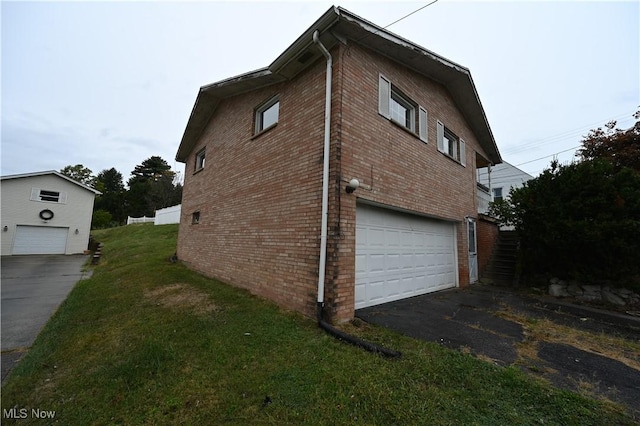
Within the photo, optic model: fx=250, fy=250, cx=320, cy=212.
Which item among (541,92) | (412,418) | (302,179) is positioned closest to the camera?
(412,418)

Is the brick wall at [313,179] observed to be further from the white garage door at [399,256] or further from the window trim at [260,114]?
the white garage door at [399,256]

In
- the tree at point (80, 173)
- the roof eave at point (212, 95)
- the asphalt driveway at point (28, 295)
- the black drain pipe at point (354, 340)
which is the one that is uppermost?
the tree at point (80, 173)

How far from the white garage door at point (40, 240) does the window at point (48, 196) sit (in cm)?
187

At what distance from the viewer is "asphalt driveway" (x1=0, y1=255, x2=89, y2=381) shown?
431cm

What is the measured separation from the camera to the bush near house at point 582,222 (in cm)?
581

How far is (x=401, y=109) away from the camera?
21.4ft

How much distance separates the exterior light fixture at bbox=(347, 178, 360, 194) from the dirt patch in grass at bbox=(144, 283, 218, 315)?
350 centimetres

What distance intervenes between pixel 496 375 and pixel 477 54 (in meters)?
8.88

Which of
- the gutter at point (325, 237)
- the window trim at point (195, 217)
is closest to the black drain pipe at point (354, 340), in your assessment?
the gutter at point (325, 237)

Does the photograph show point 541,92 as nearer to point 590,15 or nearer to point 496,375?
point 590,15

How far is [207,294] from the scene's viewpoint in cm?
595

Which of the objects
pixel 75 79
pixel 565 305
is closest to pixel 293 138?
pixel 565 305

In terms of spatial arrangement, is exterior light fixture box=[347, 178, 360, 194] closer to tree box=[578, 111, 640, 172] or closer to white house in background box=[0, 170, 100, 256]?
tree box=[578, 111, 640, 172]

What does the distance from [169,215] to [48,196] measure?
756 centimetres
